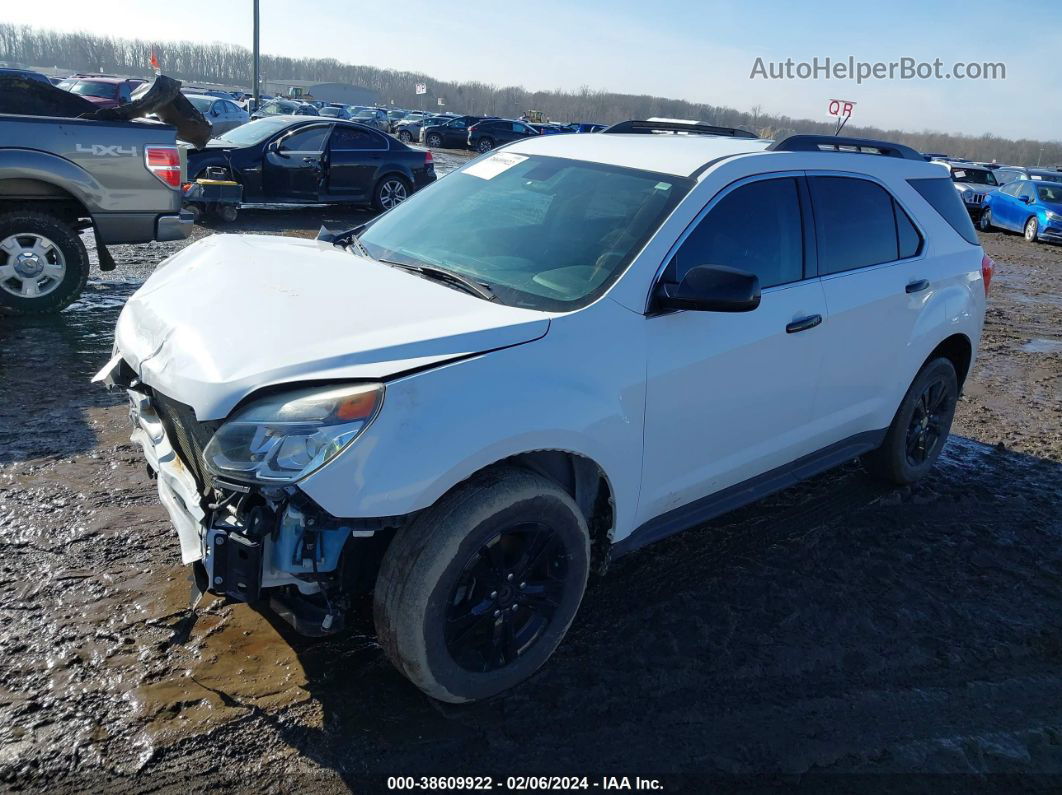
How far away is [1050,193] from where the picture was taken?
63.6 feet

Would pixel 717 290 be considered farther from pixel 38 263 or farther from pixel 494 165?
pixel 38 263

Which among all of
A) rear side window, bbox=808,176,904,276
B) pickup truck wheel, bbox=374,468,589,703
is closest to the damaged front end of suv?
pickup truck wheel, bbox=374,468,589,703

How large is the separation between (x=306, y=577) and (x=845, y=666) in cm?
210

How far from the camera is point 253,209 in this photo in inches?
549

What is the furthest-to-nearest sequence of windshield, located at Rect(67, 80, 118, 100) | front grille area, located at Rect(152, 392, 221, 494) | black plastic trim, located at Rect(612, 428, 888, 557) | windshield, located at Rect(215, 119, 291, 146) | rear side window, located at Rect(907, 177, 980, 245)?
windshield, located at Rect(67, 80, 118, 100)
windshield, located at Rect(215, 119, 291, 146)
rear side window, located at Rect(907, 177, 980, 245)
black plastic trim, located at Rect(612, 428, 888, 557)
front grille area, located at Rect(152, 392, 221, 494)

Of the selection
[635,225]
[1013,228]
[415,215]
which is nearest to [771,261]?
[635,225]

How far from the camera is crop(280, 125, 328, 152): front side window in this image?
1252 cm

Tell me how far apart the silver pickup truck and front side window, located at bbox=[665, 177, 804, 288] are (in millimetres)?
5489

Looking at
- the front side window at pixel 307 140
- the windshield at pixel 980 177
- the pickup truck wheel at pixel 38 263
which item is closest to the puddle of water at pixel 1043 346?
the pickup truck wheel at pixel 38 263

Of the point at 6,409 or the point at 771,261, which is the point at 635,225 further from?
the point at 6,409

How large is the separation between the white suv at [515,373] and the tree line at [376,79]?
80.6 m

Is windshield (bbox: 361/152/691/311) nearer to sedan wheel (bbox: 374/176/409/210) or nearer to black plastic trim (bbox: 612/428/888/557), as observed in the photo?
black plastic trim (bbox: 612/428/888/557)

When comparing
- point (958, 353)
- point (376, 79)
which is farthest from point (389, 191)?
point (376, 79)

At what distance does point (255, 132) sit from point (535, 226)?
10.7 metres
